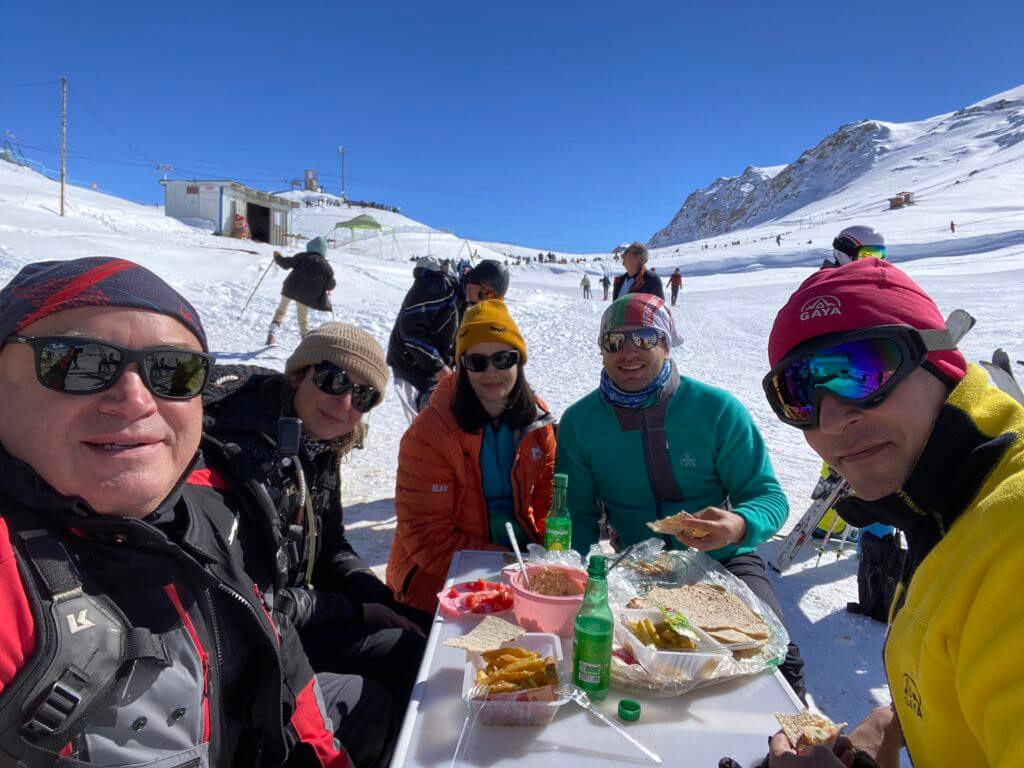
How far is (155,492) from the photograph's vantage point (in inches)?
52.5

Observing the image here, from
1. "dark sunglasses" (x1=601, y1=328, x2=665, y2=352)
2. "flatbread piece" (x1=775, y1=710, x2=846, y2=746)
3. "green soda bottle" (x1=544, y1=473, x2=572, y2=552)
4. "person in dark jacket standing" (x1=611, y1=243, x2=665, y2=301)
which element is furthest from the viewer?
"person in dark jacket standing" (x1=611, y1=243, x2=665, y2=301)

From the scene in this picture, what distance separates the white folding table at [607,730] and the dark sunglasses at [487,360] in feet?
5.13

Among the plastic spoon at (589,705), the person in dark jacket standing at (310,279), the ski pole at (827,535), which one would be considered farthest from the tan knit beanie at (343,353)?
the person in dark jacket standing at (310,279)

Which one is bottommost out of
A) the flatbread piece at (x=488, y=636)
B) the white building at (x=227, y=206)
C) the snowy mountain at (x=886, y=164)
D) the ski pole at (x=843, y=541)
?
the ski pole at (x=843, y=541)

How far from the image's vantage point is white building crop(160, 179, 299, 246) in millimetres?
28484

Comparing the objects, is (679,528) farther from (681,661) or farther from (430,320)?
(430,320)

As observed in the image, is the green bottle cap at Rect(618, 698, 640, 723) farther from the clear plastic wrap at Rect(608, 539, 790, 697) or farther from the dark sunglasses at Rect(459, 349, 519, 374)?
the dark sunglasses at Rect(459, 349, 519, 374)

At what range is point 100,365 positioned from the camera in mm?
1268

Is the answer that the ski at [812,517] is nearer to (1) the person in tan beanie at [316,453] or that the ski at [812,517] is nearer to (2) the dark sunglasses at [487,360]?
(2) the dark sunglasses at [487,360]

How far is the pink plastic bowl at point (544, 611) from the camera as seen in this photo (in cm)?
182

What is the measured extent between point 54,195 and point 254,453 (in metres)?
37.5

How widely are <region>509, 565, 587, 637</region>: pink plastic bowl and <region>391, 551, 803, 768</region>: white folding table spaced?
0.90 feet

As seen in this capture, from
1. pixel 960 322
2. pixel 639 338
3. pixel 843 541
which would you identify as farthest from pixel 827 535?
pixel 639 338

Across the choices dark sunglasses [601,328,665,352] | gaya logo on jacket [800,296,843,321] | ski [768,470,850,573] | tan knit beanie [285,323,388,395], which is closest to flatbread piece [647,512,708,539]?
dark sunglasses [601,328,665,352]
